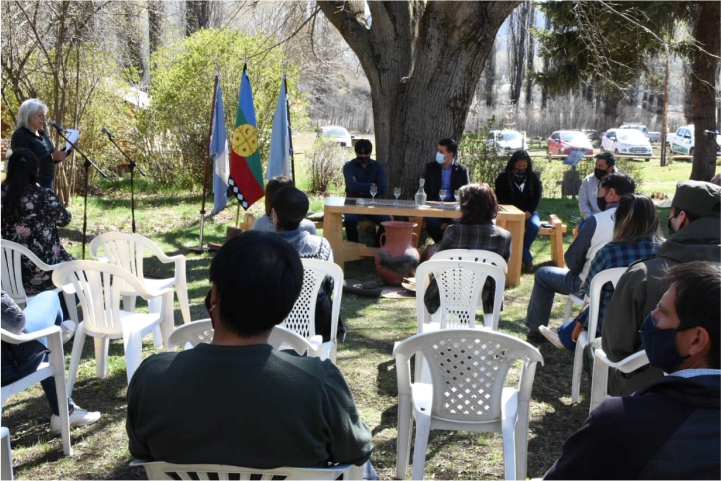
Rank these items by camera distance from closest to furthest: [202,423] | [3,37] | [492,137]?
[202,423] → [3,37] → [492,137]

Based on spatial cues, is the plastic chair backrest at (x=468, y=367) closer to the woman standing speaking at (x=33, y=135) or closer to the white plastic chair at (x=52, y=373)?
the white plastic chair at (x=52, y=373)

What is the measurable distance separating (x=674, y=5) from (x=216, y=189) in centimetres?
986

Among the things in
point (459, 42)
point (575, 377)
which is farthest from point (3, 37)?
point (575, 377)

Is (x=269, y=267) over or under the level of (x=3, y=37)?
under

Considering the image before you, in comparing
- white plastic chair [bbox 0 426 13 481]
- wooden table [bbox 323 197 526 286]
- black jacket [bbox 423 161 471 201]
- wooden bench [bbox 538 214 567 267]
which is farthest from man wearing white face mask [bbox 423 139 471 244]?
white plastic chair [bbox 0 426 13 481]

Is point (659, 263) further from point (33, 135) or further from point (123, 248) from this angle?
point (33, 135)

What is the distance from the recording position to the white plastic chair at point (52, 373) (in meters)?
3.13

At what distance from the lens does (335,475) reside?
6.35 ft

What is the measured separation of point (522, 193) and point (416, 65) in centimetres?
208

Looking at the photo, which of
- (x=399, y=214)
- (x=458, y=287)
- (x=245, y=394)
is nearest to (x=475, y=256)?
(x=458, y=287)

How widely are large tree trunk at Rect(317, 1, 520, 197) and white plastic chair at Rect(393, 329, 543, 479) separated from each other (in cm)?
613

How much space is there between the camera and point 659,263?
313 cm

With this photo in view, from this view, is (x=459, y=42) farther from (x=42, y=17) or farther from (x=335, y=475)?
(x=335, y=475)

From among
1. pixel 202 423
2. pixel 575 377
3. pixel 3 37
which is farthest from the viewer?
pixel 3 37
